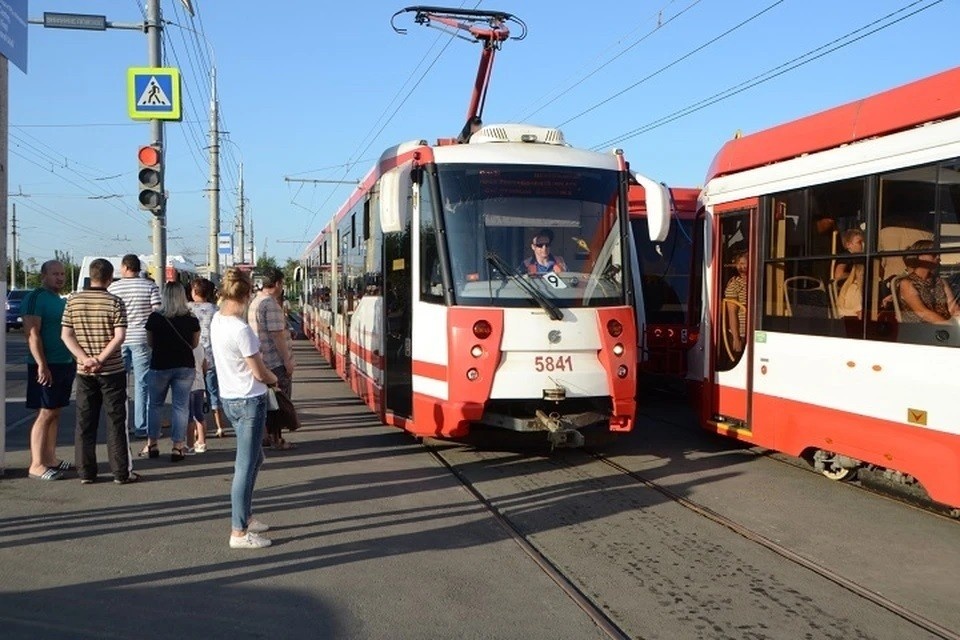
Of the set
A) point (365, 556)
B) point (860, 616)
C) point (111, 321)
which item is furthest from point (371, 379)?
point (860, 616)

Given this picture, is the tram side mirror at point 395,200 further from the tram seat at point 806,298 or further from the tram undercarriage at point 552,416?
the tram seat at point 806,298

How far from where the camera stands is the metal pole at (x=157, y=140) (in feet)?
41.8

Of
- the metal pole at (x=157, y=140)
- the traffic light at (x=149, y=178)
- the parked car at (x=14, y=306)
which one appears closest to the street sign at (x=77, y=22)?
the metal pole at (x=157, y=140)

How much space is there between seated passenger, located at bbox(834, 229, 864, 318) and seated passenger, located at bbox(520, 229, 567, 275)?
2.52m

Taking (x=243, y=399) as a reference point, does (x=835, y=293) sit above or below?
above

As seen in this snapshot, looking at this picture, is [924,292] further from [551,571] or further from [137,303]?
[137,303]

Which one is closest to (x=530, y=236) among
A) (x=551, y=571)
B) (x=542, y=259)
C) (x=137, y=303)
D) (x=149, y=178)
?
(x=542, y=259)

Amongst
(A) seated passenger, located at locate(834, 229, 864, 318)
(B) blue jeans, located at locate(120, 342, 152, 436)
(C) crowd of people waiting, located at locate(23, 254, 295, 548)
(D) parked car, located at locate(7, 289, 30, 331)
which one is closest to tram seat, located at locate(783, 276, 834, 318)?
(A) seated passenger, located at locate(834, 229, 864, 318)

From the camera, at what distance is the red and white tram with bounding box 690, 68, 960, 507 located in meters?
6.64

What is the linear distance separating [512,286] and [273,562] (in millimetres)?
3711

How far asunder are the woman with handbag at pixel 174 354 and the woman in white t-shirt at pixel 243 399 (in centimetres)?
288

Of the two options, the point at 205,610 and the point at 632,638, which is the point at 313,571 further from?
the point at 632,638

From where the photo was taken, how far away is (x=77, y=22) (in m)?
14.1

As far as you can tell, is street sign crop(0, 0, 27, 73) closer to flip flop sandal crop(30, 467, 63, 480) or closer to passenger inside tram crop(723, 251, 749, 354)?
flip flop sandal crop(30, 467, 63, 480)
